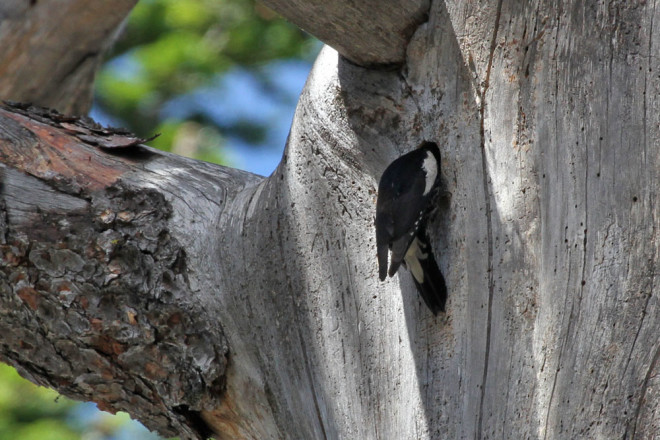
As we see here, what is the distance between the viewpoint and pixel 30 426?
523 cm

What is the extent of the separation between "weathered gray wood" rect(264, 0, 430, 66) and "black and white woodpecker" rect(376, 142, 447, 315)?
35 centimetres

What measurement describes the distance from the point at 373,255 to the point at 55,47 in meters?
2.82

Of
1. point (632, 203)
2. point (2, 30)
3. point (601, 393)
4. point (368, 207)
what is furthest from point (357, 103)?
point (2, 30)

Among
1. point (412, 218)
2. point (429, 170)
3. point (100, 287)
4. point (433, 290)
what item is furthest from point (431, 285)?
point (100, 287)

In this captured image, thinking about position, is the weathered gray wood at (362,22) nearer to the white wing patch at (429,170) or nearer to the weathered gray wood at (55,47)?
the white wing patch at (429,170)

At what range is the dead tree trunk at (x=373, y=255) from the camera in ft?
6.24

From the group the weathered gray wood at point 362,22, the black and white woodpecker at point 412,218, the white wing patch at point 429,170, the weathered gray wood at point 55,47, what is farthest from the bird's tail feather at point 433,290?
the weathered gray wood at point 55,47

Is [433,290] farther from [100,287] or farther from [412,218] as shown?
[100,287]

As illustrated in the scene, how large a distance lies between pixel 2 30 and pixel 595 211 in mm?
3524

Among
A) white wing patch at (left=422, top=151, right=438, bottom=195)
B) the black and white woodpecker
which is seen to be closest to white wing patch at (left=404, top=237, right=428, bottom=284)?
the black and white woodpecker

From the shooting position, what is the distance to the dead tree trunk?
1903mm

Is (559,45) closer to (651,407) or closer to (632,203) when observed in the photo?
(632,203)

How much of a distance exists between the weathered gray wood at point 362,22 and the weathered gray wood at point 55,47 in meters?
2.31

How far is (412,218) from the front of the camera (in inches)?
90.9
